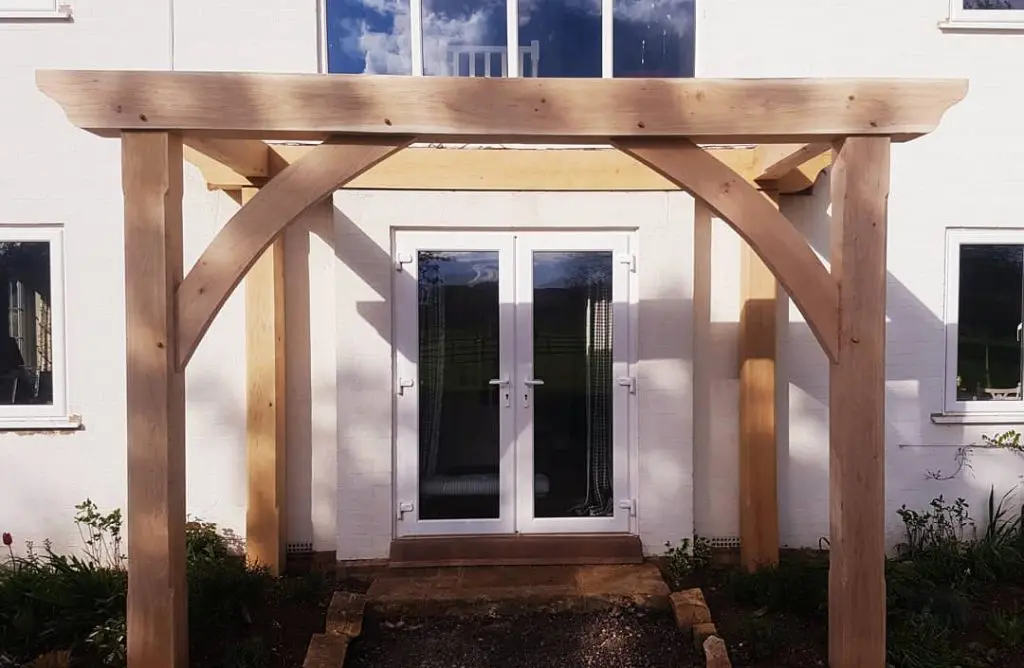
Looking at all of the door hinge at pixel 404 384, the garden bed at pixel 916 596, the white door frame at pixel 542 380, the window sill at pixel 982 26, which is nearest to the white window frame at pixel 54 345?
the door hinge at pixel 404 384

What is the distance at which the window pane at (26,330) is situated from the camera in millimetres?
4852

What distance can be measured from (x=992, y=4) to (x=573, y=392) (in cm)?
395

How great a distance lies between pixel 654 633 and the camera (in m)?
4.07

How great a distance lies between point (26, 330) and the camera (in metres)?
4.88

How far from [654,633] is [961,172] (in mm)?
3693

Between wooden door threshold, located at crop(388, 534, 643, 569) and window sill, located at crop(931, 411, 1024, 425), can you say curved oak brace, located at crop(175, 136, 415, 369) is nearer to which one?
wooden door threshold, located at crop(388, 534, 643, 569)

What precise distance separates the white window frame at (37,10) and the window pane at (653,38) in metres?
3.60

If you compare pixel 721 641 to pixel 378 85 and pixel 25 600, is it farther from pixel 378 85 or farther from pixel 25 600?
pixel 25 600

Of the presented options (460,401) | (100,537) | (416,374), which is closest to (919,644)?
(460,401)

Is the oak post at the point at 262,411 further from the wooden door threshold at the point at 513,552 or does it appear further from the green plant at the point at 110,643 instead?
the green plant at the point at 110,643

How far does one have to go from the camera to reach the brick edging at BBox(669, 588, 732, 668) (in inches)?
143

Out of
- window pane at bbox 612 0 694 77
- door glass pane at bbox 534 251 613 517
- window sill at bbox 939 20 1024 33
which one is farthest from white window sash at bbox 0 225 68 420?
window sill at bbox 939 20 1024 33

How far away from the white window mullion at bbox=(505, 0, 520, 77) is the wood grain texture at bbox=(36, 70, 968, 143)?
1.98m

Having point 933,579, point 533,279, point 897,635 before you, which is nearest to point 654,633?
point 897,635
